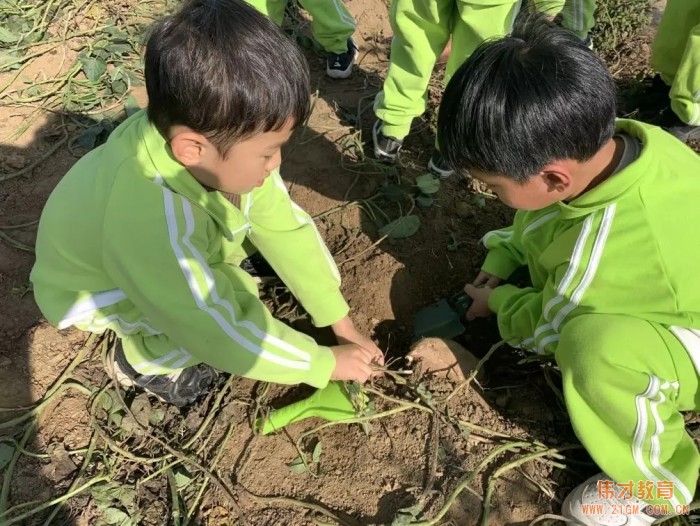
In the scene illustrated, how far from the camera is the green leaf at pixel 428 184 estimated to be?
91.3 inches

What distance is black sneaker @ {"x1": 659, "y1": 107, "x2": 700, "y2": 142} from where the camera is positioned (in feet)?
8.52

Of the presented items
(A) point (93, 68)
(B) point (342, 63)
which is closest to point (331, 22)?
(B) point (342, 63)

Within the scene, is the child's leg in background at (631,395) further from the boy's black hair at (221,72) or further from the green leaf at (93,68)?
the green leaf at (93,68)

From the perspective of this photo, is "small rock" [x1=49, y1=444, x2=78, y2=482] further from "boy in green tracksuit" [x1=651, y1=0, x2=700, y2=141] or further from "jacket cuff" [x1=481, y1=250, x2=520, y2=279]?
"boy in green tracksuit" [x1=651, y1=0, x2=700, y2=141]

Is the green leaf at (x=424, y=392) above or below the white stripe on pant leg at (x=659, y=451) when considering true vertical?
below

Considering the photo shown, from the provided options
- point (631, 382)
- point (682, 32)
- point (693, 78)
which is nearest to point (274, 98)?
point (631, 382)

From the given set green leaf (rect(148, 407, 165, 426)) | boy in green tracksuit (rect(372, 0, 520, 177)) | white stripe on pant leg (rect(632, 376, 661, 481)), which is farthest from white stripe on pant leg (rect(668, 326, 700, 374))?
green leaf (rect(148, 407, 165, 426))

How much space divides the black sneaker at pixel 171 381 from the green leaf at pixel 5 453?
364mm

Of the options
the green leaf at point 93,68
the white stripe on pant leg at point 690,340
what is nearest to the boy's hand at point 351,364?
the white stripe on pant leg at point 690,340

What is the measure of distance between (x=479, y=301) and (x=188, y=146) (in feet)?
3.81

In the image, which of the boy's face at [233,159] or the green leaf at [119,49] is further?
the green leaf at [119,49]

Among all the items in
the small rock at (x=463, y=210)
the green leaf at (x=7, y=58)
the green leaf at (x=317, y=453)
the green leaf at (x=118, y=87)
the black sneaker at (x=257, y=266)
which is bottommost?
the green leaf at (x=317, y=453)

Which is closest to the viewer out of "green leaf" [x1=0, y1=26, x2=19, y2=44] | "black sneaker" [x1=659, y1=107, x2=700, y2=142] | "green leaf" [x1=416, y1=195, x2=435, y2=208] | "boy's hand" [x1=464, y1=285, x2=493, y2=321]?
"boy's hand" [x1=464, y1=285, x2=493, y2=321]

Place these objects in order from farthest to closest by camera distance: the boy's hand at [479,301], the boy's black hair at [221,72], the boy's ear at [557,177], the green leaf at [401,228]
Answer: the green leaf at [401,228] < the boy's hand at [479,301] < the boy's ear at [557,177] < the boy's black hair at [221,72]
